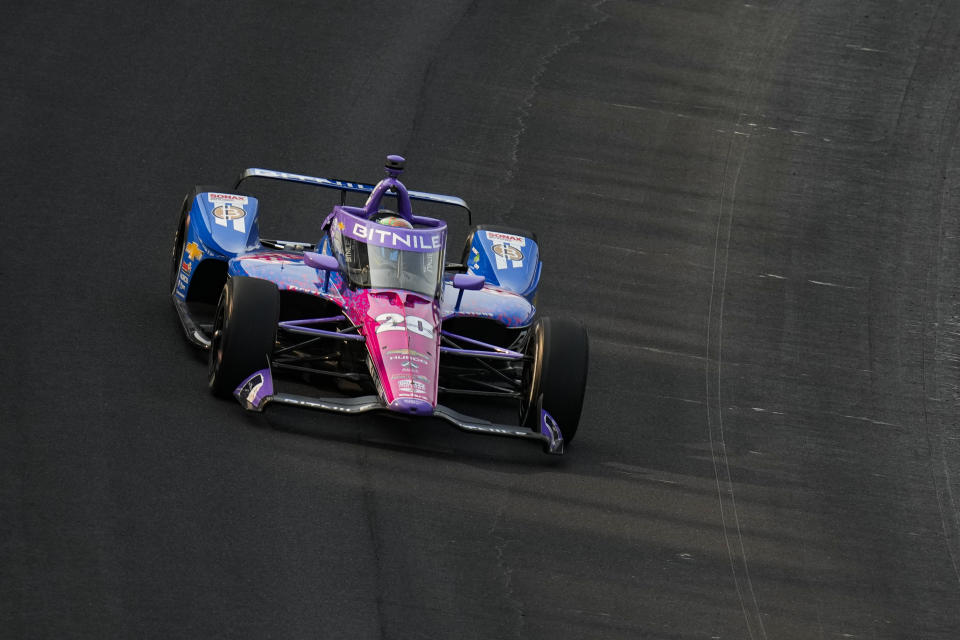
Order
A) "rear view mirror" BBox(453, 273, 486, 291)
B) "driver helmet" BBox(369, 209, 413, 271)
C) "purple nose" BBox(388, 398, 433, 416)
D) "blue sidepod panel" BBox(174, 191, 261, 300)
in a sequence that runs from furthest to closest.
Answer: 1. "blue sidepod panel" BBox(174, 191, 261, 300)
2. "rear view mirror" BBox(453, 273, 486, 291)
3. "driver helmet" BBox(369, 209, 413, 271)
4. "purple nose" BBox(388, 398, 433, 416)

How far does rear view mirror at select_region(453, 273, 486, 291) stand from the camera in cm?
1177

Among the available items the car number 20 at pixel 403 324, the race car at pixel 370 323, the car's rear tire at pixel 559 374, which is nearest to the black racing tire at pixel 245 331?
the race car at pixel 370 323

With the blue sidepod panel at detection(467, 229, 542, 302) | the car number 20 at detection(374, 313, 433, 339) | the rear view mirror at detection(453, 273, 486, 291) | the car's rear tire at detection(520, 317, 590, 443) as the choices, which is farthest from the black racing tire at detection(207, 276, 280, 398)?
the blue sidepod panel at detection(467, 229, 542, 302)

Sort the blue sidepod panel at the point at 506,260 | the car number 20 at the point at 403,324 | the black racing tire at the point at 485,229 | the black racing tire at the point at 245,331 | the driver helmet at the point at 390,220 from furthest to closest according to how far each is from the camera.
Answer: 1. the black racing tire at the point at 485,229
2. the blue sidepod panel at the point at 506,260
3. the driver helmet at the point at 390,220
4. the car number 20 at the point at 403,324
5. the black racing tire at the point at 245,331

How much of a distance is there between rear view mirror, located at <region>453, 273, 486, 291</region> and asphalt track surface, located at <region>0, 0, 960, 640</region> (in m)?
1.11

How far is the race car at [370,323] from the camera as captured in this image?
10.8m

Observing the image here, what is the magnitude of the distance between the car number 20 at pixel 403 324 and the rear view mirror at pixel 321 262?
1.97 feet

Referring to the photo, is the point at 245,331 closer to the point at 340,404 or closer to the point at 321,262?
the point at 340,404

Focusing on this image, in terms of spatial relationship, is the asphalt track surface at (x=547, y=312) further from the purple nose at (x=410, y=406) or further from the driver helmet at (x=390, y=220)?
the driver helmet at (x=390, y=220)

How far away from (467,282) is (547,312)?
10.6 ft

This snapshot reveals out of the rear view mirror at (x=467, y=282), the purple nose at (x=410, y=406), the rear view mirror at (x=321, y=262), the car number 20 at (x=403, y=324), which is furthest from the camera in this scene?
the rear view mirror at (x=467, y=282)

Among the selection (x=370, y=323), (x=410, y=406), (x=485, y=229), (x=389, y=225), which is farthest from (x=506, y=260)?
(x=410, y=406)

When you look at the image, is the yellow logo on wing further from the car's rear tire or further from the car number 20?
the car's rear tire

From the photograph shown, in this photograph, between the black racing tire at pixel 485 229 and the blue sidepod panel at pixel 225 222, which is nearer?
the blue sidepod panel at pixel 225 222
